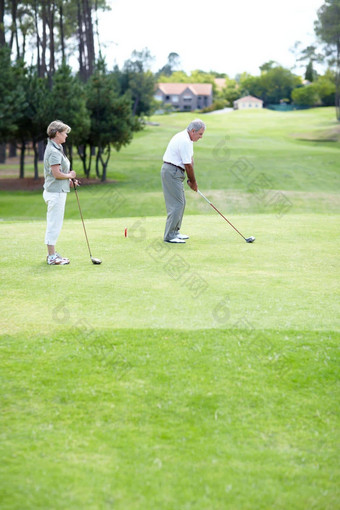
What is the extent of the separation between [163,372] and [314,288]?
10.2 feet

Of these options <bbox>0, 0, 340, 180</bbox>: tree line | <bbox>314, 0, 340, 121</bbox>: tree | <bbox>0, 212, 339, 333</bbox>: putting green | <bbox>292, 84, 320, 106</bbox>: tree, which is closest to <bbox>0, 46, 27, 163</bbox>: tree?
<bbox>0, 0, 340, 180</bbox>: tree line

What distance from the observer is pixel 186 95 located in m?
158

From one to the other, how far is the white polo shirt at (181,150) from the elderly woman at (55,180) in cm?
227

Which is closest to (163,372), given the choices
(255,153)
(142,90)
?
(255,153)

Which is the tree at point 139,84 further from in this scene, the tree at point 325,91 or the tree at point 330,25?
the tree at point 325,91

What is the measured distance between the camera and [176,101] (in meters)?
160

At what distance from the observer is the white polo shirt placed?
1126cm

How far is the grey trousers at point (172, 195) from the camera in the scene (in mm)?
11508

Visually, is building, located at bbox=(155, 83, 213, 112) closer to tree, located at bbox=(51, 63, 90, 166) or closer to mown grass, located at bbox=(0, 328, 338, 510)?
tree, located at bbox=(51, 63, 90, 166)

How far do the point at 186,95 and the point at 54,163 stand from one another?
504 feet

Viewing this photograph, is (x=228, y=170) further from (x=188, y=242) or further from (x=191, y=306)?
(x=191, y=306)

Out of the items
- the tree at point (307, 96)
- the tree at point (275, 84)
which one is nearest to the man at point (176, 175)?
the tree at point (307, 96)

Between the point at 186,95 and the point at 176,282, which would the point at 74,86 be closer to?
the point at 176,282

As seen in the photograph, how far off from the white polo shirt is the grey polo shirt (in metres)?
2.20
